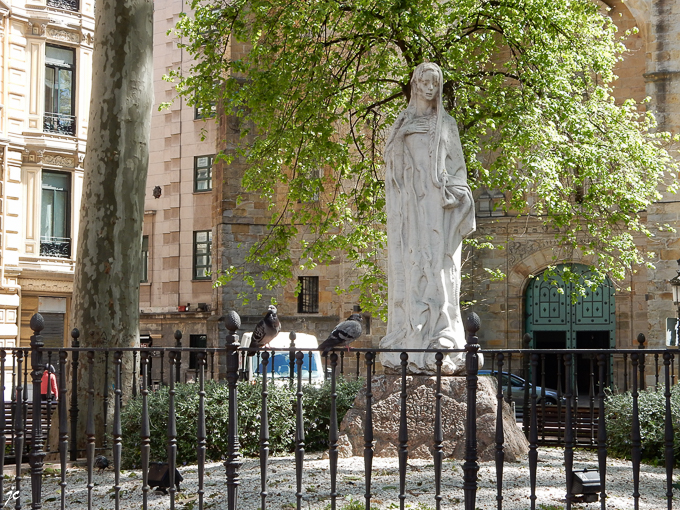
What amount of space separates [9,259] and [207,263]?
10.7 m

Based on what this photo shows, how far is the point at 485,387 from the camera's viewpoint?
8422 mm

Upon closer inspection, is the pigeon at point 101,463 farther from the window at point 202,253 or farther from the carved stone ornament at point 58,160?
the window at point 202,253

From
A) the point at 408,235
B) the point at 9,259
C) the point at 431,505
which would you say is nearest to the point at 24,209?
the point at 9,259

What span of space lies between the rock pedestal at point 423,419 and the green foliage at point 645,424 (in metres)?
2.28

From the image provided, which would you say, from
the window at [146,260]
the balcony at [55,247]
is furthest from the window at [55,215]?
the window at [146,260]

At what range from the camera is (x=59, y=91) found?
87.9 feet

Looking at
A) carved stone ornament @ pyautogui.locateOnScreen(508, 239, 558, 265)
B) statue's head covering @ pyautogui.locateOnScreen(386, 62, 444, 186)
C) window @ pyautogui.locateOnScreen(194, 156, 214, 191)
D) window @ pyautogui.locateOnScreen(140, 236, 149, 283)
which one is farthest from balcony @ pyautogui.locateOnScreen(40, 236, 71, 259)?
statue's head covering @ pyautogui.locateOnScreen(386, 62, 444, 186)

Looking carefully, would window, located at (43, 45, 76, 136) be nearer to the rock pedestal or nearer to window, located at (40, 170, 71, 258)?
window, located at (40, 170, 71, 258)

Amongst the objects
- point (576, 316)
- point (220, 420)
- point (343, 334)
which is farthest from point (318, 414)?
point (576, 316)

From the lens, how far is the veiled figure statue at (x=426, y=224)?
27.2 feet

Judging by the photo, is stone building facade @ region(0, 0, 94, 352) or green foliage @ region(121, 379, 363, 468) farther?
stone building facade @ region(0, 0, 94, 352)

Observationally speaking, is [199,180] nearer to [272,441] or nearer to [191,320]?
[191,320]

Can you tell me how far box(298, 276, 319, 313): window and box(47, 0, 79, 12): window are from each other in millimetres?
11103

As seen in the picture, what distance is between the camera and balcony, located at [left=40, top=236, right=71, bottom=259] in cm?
2581
